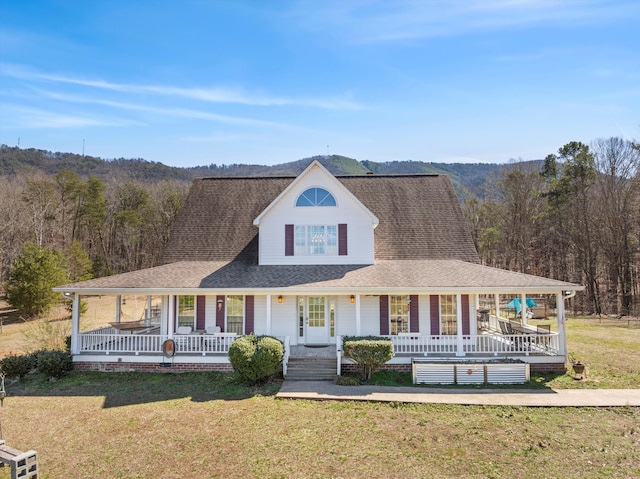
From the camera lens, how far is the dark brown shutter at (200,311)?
16906 mm

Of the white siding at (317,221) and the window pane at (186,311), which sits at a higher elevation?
the white siding at (317,221)

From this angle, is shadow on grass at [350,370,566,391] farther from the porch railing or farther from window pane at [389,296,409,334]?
the porch railing

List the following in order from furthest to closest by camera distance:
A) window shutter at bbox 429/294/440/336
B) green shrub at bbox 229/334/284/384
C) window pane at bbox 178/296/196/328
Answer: window pane at bbox 178/296/196/328 → window shutter at bbox 429/294/440/336 → green shrub at bbox 229/334/284/384

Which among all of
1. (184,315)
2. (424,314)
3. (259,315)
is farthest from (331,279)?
(184,315)

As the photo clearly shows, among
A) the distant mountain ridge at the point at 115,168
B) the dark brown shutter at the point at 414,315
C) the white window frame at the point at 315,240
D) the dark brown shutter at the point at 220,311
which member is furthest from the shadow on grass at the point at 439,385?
the distant mountain ridge at the point at 115,168

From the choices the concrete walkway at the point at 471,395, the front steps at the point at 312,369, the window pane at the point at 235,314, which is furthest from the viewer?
the window pane at the point at 235,314

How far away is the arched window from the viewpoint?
1822cm

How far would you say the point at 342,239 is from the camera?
59.2 ft

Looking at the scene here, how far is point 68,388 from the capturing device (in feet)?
43.9

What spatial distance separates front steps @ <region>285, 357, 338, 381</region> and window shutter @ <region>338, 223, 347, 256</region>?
502 centimetres

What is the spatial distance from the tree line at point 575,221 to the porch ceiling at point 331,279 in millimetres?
22469

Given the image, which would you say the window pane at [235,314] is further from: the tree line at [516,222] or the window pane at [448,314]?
the tree line at [516,222]

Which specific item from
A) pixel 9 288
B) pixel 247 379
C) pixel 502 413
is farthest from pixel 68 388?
pixel 9 288

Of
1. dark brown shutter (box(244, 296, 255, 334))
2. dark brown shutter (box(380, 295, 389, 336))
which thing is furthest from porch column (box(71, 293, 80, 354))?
dark brown shutter (box(380, 295, 389, 336))
